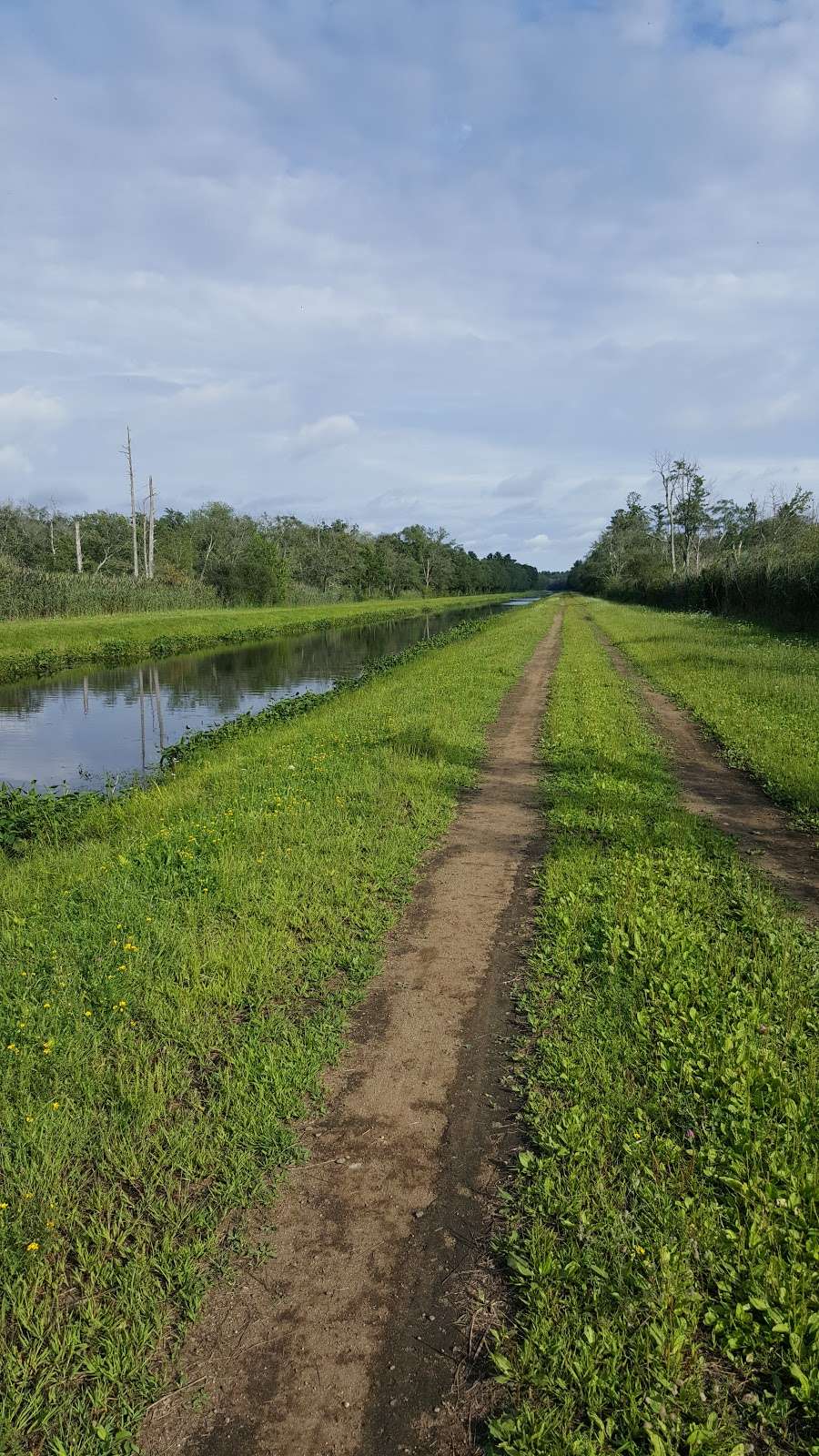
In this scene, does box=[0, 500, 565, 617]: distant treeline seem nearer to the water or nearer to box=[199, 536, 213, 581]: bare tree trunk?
box=[199, 536, 213, 581]: bare tree trunk

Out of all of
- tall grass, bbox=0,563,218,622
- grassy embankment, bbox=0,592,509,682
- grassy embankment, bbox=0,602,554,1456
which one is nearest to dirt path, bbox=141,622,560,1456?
grassy embankment, bbox=0,602,554,1456

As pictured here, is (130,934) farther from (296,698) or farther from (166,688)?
(166,688)

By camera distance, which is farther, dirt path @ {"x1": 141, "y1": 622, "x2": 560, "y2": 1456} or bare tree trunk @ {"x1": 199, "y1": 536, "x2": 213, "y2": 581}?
bare tree trunk @ {"x1": 199, "y1": 536, "x2": 213, "y2": 581}

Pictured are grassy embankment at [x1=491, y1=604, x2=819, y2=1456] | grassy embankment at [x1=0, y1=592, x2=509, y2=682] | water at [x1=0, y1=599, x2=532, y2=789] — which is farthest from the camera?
grassy embankment at [x1=0, y1=592, x2=509, y2=682]

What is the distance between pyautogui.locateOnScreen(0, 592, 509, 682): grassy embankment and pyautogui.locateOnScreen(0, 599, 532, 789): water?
3.75 feet

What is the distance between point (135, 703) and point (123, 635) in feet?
41.9

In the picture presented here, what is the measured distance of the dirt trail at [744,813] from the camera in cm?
630

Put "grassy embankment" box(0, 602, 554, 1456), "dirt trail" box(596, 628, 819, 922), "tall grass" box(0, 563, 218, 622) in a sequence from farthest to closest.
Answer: "tall grass" box(0, 563, 218, 622) → "dirt trail" box(596, 628, 819, 922) → "grassy embankment" box(0, 602, 554, 1456)

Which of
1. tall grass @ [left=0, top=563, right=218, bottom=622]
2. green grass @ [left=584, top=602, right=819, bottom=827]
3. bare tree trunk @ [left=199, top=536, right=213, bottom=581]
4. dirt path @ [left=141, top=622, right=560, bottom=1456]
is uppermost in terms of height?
bare tree trunk @ [left=199, top=536, right=213, bottom=581]

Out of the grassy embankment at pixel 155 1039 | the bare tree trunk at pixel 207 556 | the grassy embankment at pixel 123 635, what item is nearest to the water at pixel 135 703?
the grassy embankment at pixel 123 635

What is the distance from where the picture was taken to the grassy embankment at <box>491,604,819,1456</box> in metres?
2.32

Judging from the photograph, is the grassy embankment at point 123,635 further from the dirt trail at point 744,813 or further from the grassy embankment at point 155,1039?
the dirt trail at point 744,813

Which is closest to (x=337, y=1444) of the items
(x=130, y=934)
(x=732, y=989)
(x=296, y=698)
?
(x=732, y=989)

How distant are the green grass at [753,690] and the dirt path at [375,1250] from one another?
5218 mm
